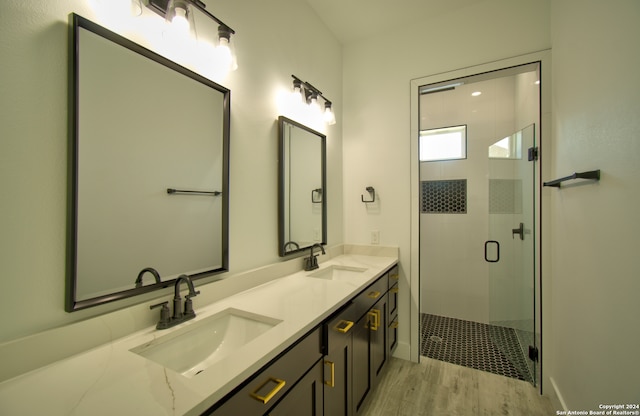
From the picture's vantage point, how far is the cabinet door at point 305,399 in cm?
88

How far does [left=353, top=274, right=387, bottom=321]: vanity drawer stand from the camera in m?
1.49

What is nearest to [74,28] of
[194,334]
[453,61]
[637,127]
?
[194,334]

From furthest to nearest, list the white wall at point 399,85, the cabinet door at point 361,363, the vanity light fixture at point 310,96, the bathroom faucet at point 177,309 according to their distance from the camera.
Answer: the white wall at point 399,85
the vanity light fixture at point 310,96
the cabinet door at point 361,363
the bathroom faucet at point 177,309

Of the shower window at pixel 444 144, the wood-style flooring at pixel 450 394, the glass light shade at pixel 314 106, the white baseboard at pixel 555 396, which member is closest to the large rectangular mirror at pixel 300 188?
the glass light shade at pixel 314 106

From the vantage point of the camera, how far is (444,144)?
3.05 meters

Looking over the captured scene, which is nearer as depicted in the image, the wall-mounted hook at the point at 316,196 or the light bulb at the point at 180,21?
the light bulb at the point at 180,21

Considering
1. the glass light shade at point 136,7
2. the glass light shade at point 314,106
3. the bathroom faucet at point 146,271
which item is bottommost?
the bathroom faucet at point 146,271

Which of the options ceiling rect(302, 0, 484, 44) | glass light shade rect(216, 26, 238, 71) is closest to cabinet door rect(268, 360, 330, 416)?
glass light shade rect(216, 26, 238, 71)

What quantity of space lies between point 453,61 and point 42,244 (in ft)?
8.82

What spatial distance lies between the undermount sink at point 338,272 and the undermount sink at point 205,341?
0.85 m

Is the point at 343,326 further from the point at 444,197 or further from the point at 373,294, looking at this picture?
the point at 444,197

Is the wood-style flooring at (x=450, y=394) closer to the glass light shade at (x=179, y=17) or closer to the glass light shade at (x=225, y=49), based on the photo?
the glass light shade at (x=225, y=49)

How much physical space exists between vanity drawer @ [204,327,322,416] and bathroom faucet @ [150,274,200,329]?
42 cm

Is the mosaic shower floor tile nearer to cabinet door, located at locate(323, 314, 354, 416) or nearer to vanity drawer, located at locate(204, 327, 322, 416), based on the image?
cabinet door, located at locate(323, 314, 354, 416)
